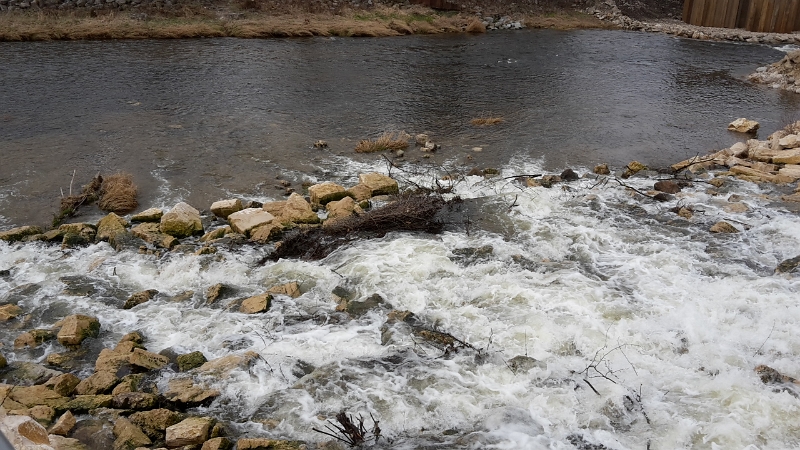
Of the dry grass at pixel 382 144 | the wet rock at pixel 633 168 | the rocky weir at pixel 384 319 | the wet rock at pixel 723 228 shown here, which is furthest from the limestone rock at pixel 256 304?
the wet rock at pixel 633 168

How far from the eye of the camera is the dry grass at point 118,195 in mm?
9633

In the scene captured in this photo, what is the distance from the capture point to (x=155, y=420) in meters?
5.34

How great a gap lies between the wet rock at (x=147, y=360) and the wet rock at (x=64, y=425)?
2.80ft

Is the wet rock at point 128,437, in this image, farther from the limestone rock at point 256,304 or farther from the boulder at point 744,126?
the boulder at point 744,126

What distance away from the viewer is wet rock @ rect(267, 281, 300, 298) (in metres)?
7.53

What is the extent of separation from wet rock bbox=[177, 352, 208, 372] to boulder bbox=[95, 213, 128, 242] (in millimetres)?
3216

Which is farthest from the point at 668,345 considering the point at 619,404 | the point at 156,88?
the point at 156,88

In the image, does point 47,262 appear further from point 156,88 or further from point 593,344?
point 156,88

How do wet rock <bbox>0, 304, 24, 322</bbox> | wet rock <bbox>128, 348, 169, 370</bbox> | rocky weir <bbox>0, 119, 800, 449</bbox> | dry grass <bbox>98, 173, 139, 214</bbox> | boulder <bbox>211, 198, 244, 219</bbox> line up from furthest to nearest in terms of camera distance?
dry grass <bbox>98, 173, 139, 214</bbox> < boulder <bbox>211, 198, 244, 219</bbox> < wet rock <bbox>0, 304, 24, 322</bbox> < wet rock <bbox>128, 348, 169, 370</bbox> < rocky weir <bbox>0, 119, 800, 449</bbox>

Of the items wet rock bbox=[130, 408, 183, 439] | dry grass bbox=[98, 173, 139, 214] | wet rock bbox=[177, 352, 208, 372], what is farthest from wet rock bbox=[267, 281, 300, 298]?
dry grass bbox=[98, 173, 139, 214]

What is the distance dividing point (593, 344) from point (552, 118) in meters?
8.60

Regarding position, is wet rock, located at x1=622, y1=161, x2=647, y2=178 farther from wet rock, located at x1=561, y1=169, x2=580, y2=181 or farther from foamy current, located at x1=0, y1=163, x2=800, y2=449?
foamy current, located at x1=0, y1=163, x2=800, y2=449

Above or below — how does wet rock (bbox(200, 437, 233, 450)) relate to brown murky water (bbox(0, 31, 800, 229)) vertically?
below

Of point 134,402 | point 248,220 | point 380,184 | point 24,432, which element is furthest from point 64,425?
point 380,184
